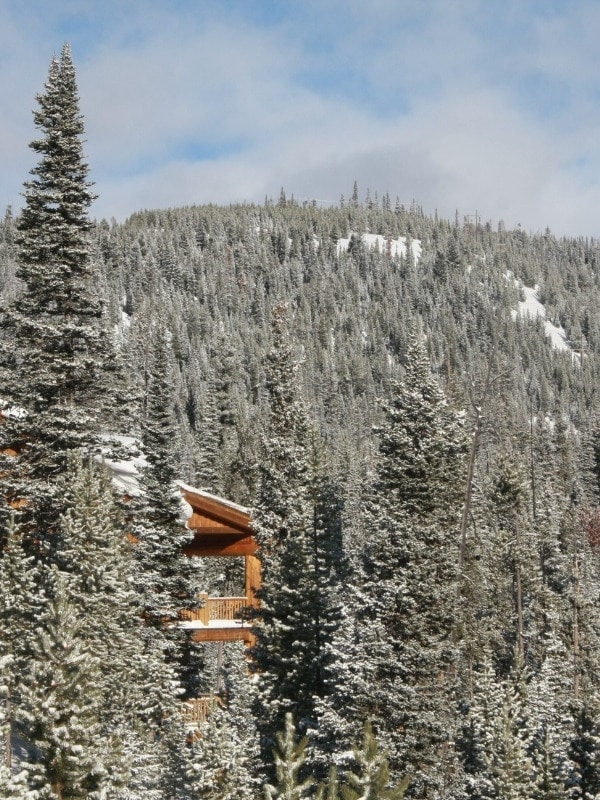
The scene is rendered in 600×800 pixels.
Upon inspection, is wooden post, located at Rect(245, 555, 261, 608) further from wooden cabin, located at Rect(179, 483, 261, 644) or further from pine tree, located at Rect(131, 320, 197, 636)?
pine tree, located at Rect(131, 320, 197, 636)

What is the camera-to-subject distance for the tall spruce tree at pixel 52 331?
66.9 feet

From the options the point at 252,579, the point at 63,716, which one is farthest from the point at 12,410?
the point at 63,716

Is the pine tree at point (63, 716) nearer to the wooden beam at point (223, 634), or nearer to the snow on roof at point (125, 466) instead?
the snow on roof at point (125, 466)

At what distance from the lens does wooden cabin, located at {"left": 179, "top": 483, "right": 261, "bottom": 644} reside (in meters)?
25.1

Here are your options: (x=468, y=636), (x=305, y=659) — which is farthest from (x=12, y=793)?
(x=468, y=636)

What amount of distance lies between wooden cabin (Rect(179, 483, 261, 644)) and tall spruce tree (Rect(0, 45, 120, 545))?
14.9 ft

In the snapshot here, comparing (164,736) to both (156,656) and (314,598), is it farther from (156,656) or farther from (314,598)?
(314,598)

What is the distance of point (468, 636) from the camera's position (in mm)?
33250

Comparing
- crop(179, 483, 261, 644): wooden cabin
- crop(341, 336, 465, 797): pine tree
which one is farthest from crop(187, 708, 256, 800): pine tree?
crop(179, 483, 261, 644): wooden cabin

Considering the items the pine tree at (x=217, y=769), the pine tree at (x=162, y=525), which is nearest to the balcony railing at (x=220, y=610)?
the pine tree at (x=162, y=525)

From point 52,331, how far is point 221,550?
33.6 ft

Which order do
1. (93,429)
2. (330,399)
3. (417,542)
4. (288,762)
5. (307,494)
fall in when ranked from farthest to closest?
(330,399) < (307,494) < (93,429) < (417,542) < (288,762)

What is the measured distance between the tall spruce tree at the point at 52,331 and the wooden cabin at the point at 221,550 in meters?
4.55

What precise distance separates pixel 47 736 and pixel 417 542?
10.7 m
